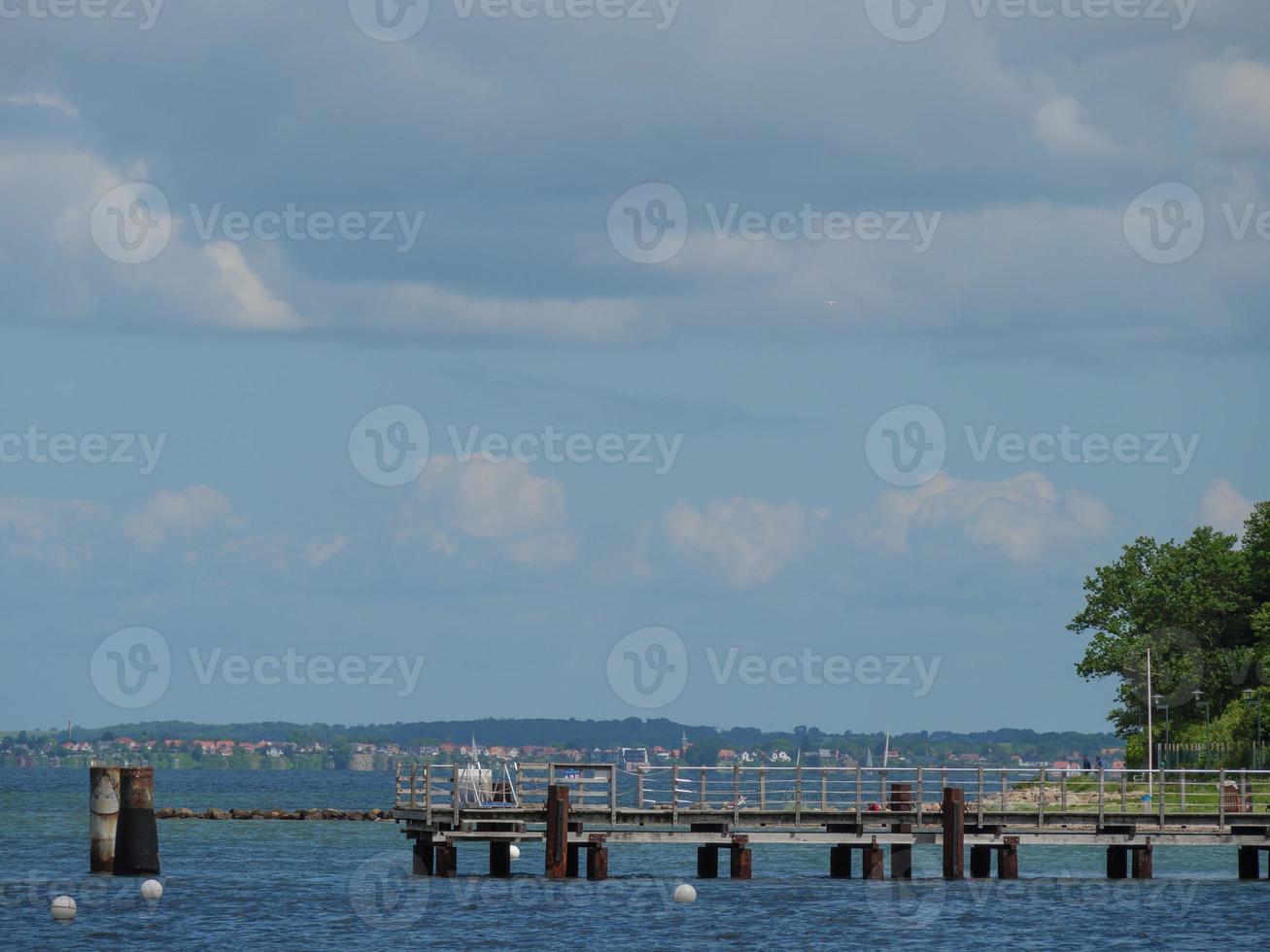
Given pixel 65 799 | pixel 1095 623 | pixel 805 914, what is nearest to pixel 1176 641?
pixel 1095 623

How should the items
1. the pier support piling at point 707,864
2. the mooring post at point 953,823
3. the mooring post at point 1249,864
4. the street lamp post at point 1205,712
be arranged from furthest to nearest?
the street lamp post at point 1205,712, the mooring post at point 1249,864, the pier support piling at point 707,864, the mooring post at point 953,823

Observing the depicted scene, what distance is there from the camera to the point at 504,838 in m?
56.5

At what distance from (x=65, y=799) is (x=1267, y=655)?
102 m

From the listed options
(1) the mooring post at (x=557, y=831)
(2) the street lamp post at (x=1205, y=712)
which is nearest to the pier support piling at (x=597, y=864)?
(1) the mooring post at (x=557, y=831)

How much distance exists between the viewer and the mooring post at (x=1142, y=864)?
6072 cm

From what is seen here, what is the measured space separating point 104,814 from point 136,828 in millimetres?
1150

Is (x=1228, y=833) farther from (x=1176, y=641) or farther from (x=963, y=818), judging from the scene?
(x=1176, y=641)

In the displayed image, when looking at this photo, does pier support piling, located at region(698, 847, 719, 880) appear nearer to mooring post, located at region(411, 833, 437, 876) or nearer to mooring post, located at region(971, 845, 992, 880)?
mooring post, located at region(971, 845, 992, 880)

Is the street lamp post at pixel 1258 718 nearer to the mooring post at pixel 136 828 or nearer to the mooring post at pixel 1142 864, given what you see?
the mooring post at pixel 1142 864

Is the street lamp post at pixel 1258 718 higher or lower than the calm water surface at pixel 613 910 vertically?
higher

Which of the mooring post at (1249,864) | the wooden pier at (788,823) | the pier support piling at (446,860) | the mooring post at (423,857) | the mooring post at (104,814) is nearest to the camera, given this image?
the mooring post at (104,814)

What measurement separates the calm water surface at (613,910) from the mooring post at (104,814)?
3.41 ft

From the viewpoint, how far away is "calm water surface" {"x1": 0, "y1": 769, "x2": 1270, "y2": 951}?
160 feet

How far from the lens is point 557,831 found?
54500 millimetres
